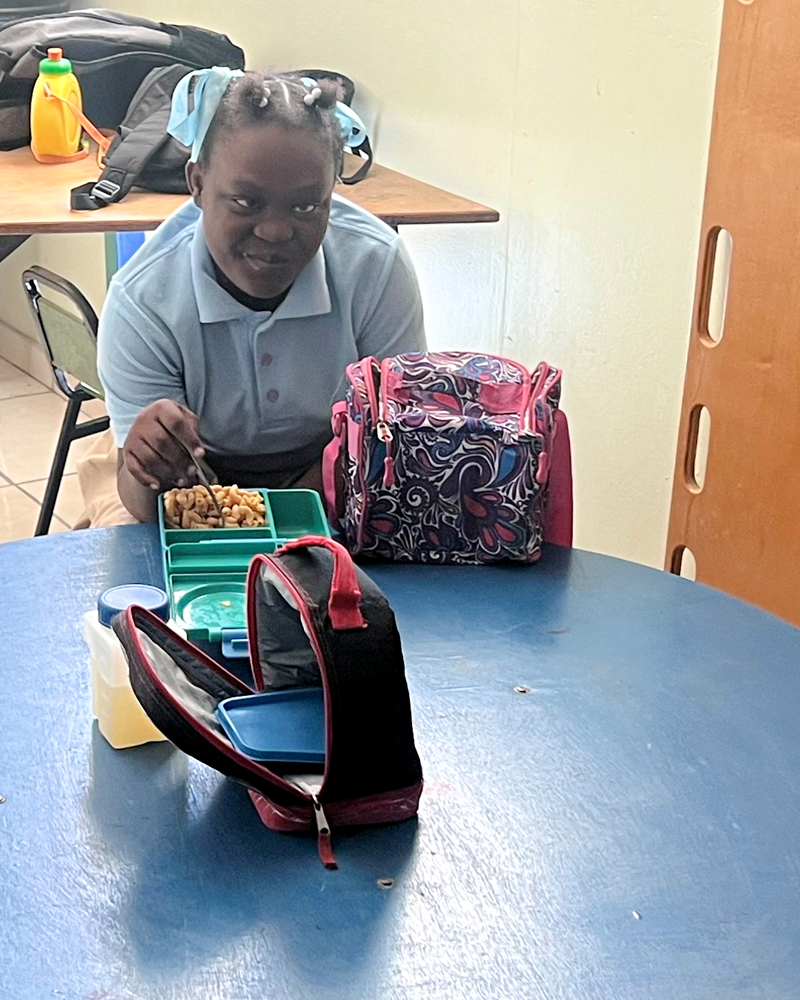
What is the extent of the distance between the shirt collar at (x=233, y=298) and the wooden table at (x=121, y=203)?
0.71m

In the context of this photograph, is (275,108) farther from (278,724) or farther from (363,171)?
(363,171)

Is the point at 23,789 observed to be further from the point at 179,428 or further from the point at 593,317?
the point at 593,317

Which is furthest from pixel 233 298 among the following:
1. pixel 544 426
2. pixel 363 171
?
pixel 363 171

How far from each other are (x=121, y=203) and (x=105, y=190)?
0.13ft

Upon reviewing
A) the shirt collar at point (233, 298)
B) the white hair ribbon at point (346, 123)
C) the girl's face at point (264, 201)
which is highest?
the white hair ribbon at point (346, 123)

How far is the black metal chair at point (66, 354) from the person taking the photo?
99.5 inches

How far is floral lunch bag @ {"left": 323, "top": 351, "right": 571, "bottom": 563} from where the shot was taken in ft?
4.87

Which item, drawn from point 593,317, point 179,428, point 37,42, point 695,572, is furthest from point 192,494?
point 37,42

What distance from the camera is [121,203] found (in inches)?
102

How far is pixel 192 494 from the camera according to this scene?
5.09ft

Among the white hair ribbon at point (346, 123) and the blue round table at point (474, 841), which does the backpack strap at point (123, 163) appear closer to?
the white hair ribbon at point (346, 123)

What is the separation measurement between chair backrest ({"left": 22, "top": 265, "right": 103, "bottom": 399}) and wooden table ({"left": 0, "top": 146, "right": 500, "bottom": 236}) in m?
0.11

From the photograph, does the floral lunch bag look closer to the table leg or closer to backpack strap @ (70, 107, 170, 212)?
backpack strap @ (70, 107, 170, 212)

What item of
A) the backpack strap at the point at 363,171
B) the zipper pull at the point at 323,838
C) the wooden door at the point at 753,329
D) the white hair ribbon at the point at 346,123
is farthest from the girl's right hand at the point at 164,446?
the backpack strap at the point at 363,171
